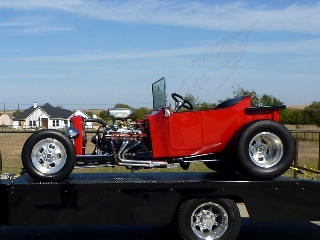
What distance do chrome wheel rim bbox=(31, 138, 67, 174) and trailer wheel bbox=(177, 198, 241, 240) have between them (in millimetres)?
1582

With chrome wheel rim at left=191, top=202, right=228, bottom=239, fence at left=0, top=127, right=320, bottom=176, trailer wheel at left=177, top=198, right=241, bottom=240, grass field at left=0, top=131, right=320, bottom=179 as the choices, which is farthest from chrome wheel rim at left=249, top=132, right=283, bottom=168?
grass field at left=0, top=131, right=320, bottom=179

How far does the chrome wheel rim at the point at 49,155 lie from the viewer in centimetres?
662

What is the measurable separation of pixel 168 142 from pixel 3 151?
6814 millimetres

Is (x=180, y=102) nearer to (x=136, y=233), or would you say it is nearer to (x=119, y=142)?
(x=119, y=142)

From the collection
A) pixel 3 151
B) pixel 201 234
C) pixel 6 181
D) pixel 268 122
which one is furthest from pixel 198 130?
pixel 3 151

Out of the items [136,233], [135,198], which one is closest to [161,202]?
[135,198]

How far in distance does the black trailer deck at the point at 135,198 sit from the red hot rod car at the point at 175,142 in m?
0.26

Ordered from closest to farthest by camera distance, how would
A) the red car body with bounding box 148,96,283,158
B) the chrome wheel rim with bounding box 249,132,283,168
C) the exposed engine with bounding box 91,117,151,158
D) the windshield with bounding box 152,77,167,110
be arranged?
the chrome wheel rim with bounding box 249,132,283,168, the red car body with bounding box 148,96,283,158, the exposed engine with bounding box 91,117,151,158, the windshield with bounding box 152,77,167,110

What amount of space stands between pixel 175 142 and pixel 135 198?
0.99 m

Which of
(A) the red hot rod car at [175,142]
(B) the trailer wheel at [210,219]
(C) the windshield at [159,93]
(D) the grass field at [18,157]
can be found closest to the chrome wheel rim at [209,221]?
(B) the trailer wheel at [210,219]

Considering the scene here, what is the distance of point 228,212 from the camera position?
6527mm

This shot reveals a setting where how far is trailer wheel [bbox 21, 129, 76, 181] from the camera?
6.56 metres

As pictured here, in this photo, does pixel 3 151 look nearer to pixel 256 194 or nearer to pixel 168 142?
pixel 168 142

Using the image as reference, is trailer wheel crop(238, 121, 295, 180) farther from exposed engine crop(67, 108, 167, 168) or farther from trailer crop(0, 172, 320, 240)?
exposed engine crop(67, 108, 167, 168)
